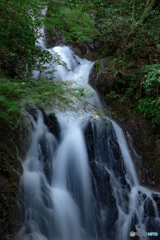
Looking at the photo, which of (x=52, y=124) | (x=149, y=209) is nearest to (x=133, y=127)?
(x=149, y=209)

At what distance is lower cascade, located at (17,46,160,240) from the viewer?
395cm

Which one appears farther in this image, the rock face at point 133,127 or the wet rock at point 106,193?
the rock face at point 133,127

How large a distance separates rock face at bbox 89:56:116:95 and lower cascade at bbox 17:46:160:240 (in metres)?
2.66

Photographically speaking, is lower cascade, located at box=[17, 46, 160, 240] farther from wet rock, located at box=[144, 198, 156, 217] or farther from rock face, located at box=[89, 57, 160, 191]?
rock face, located at box=[89, 57, 160, 191]

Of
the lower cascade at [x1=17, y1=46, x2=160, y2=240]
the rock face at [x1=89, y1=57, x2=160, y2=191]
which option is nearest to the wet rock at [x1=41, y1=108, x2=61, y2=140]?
the lower cascade at [x1=17, y1=46, x2=160, y2=240]

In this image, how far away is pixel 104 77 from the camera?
8070mm

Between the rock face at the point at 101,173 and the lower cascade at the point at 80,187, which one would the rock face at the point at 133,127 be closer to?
the lower cascade at the point at 80,187

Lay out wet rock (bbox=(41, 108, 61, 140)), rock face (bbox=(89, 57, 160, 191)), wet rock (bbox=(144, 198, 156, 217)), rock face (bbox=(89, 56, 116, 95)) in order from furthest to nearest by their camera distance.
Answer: rock face (bbox=(89, 56, 116, 95)) < rock face (bbox=(89, 57, 160, 191)) < wet rock (bbox=(41, 108, 61, 140)) < wet rock (bbox=(144, 198, 156, 217))

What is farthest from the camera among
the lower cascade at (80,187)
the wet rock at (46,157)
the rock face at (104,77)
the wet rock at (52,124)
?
the rock face at (104,77)

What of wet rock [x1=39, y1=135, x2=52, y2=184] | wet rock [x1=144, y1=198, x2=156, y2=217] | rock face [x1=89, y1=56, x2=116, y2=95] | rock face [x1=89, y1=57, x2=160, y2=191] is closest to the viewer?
wet rock [x1=39, y1=135, x2=52, y2=184]

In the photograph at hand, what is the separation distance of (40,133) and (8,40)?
265cm

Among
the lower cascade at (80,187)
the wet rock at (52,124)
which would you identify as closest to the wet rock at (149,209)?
the lower cascade at (80,187)

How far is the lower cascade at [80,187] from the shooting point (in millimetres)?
3947

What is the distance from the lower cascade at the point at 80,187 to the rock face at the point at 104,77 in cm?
266
